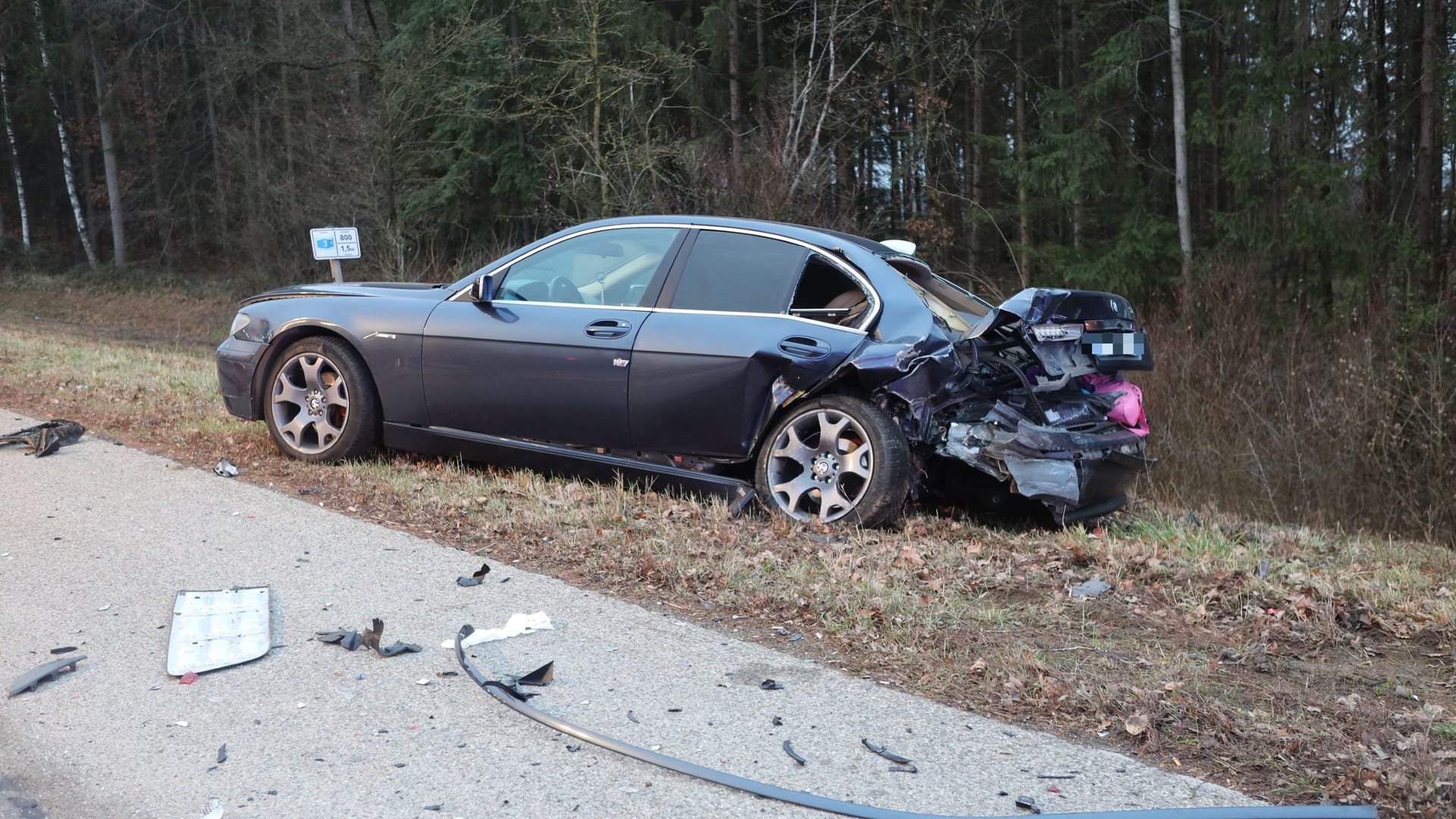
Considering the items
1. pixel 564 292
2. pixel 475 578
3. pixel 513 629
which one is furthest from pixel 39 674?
pixel 564 292

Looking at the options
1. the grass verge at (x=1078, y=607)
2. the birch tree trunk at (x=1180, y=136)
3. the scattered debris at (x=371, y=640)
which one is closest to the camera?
the grass verge at (x=1078, y=607)

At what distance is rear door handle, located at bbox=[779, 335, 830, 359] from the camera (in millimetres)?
5918

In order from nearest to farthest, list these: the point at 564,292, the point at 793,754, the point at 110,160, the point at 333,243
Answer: the point at 793,754, the point at 564,292, the point at 333,243, the point at 110,160

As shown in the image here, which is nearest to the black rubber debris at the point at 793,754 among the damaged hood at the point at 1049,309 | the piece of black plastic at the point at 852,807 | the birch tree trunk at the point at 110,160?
the piece of black plastic at the point at 852,807

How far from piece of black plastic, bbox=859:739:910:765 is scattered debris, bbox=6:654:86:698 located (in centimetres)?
271

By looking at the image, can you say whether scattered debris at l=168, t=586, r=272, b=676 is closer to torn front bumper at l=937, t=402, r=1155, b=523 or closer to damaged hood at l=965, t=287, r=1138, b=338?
torn front bumper at l=937, t=402, r=1155, b=523

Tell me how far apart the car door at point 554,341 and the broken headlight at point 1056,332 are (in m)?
2.02

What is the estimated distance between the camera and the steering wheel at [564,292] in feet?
21.7

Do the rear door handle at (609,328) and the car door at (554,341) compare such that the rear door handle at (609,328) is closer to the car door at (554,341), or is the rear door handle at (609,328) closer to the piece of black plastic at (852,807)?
the car door at (554,341)

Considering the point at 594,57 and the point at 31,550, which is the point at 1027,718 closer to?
the point at 31,550

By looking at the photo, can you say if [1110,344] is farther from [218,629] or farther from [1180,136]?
[1180,136]

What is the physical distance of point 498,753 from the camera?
3414 millimetres

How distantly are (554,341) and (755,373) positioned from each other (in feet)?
3.96

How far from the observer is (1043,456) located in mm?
5750
